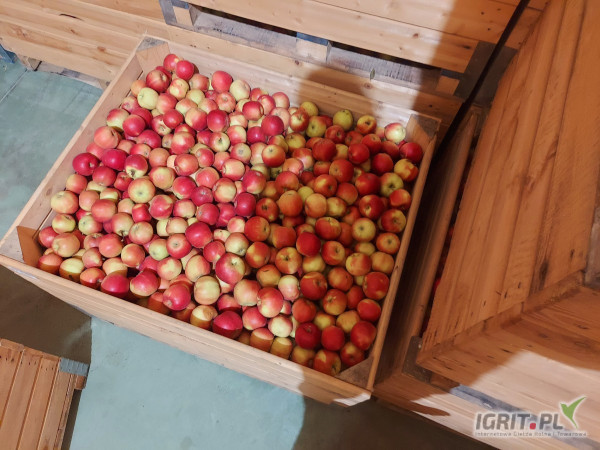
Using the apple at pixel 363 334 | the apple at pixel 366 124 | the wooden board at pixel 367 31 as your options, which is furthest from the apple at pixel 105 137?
the apple at pixel 363 334

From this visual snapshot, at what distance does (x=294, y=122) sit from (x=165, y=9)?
0.87 metres

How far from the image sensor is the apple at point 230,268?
1.66 meters

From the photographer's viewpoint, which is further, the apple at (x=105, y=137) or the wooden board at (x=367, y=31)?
the apple at (x=105, y=137)

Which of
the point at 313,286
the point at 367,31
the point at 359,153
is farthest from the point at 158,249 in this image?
the point at 367,31

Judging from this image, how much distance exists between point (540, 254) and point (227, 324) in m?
1.25

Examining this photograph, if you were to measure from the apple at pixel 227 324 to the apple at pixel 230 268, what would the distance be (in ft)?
0.48

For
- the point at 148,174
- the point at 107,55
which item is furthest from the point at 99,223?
the point at 107,55

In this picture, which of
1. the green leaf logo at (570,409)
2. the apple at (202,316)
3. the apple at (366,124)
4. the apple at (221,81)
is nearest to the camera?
the green leaf logo at (570,409)

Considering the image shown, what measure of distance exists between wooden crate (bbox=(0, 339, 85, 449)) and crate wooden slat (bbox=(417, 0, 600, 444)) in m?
1.68

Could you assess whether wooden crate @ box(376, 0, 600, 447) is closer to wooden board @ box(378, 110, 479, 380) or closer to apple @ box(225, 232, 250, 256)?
wooden board @ box(378, 110, 479, 380)

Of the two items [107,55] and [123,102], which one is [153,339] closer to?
[123,102]

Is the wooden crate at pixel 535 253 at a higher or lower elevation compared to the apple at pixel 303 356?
higher

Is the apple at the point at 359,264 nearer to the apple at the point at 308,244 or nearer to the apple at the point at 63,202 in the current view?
the apple at the point at 308,244

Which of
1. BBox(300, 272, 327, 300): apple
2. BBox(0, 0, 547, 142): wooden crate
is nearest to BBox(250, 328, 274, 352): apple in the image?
BBox(300, 272, 327, 300): apple
